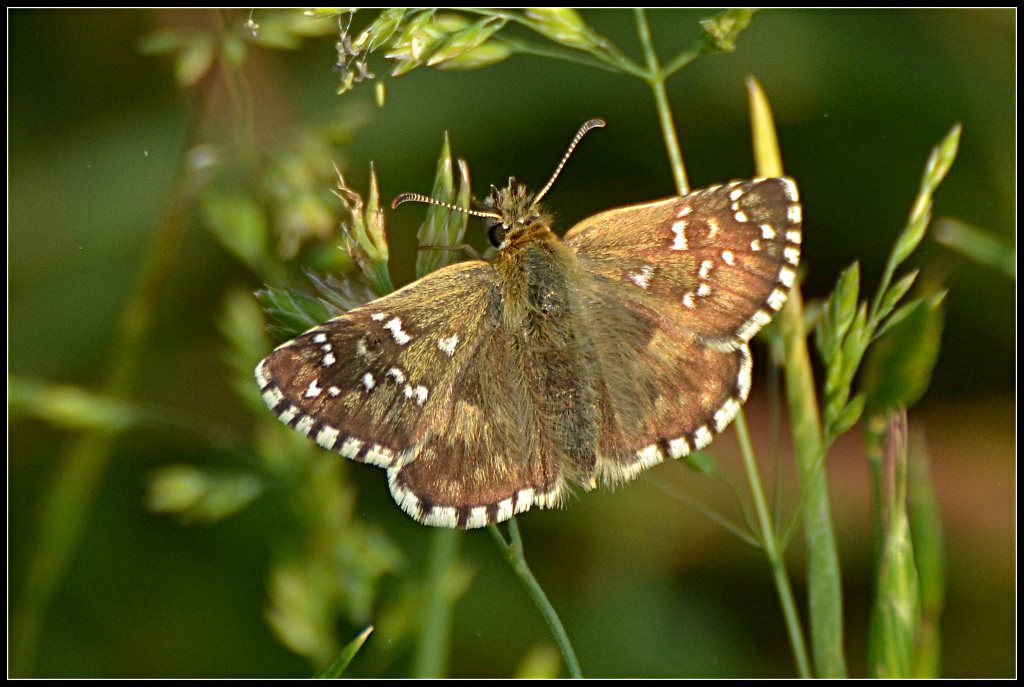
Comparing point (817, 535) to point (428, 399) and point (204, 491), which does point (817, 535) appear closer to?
point (428, 399)

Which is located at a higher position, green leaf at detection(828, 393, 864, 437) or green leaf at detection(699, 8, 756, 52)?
green leaf at detection(699, 8, 756, 52)

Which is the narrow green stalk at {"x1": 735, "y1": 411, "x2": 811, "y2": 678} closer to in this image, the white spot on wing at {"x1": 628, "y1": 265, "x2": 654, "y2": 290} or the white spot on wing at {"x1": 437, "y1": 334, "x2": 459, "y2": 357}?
the white spot on wing at {"x1": 628, "y1": 265, "x2": 654, "y2": 290}

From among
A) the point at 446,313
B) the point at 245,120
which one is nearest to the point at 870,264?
the point at 446,313

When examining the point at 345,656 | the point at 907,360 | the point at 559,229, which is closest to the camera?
the point at 345,656

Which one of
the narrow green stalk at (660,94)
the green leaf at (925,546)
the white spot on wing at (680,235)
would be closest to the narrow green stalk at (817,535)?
the green leaf at (925,546)

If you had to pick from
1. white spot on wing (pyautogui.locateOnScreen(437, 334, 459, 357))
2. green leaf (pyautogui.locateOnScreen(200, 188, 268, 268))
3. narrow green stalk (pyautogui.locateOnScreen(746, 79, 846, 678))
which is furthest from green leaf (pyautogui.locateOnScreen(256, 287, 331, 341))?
narrow green stalk (pyautogui.locateOnScreen(746, 79, 846, 678))

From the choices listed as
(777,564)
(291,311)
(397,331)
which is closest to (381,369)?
(397,331)

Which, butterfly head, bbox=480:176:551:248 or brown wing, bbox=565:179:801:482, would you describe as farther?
butterfly head, bbox=480:176:551:248
